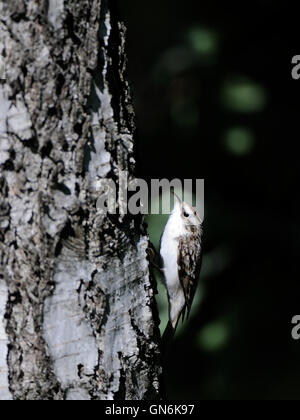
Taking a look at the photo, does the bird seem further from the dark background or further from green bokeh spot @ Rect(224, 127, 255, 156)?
green bokeh spot @ Rect(224, 127, 255, 156)

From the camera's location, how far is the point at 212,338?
477 cm

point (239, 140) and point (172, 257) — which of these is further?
point (239, 140)

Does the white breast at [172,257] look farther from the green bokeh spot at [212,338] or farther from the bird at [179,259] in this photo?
the green bokeh spot at [212,338]

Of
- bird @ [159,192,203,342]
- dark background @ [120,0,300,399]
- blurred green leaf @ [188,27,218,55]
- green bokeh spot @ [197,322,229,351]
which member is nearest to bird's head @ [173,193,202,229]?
bird @ [159,192,203,342]

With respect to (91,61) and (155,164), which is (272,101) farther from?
(91,61)

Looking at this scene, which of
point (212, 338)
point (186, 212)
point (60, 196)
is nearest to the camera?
point (60, 196)

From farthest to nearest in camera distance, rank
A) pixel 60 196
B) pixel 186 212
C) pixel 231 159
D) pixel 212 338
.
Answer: pixel 231 159, pixel 212 338, pixel 186 212, pixel 60 196

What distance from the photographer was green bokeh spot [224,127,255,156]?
195 inches

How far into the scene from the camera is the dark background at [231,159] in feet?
16.0

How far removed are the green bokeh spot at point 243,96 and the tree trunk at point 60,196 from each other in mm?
2270

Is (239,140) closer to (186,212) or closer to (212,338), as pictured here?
(186,212)

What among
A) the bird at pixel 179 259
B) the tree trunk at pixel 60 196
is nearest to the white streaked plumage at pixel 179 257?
the bird at pixel 179 259

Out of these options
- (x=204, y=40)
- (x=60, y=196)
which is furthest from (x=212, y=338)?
(x=60, y=196)

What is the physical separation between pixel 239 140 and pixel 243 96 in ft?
0.98
